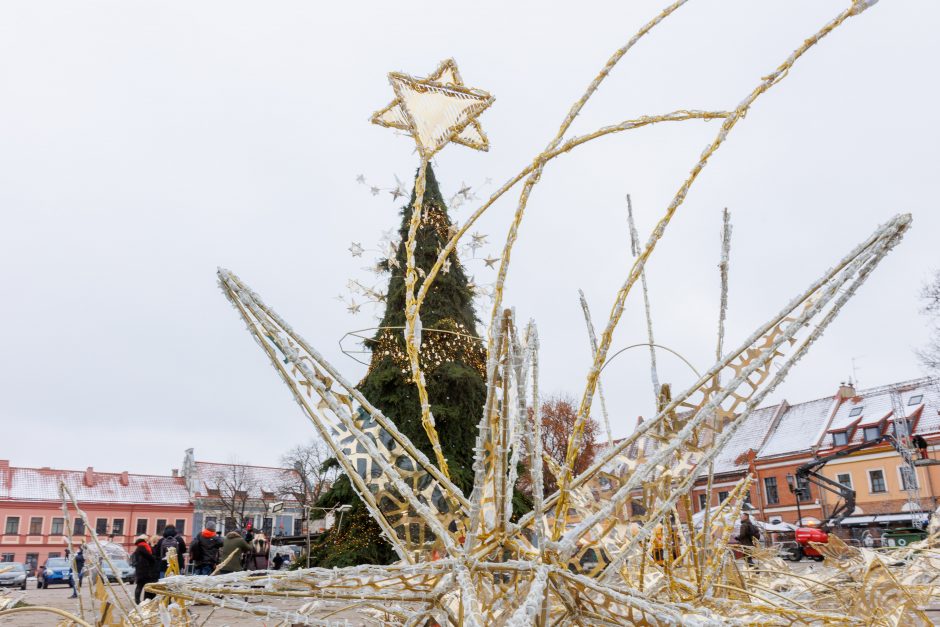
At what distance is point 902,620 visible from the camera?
2035mm

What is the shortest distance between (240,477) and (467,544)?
45.2 meters

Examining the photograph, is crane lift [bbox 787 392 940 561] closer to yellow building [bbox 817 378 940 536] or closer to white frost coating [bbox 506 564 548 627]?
yellow building [bbox 817 378 940 536]

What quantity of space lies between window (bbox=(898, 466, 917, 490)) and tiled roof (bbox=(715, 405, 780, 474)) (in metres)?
5.91

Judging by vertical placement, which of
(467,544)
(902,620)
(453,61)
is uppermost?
(453,61)

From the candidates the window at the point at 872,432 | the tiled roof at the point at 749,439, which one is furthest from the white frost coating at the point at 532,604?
the tiled roof at the point at 749,439

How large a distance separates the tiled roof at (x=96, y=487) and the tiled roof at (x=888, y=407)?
34305 millimetres

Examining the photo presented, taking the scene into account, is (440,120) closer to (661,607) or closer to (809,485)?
(661,607)

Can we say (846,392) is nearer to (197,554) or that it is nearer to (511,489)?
(197,554)

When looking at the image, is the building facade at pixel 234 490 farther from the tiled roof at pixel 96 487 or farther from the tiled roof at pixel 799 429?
the tiled roof at pixel 799 429

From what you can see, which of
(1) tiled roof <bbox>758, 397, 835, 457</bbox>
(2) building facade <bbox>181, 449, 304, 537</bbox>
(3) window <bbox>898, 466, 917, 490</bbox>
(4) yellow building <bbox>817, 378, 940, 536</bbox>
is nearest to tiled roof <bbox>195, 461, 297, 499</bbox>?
(2) building facade <bbox>181, 449, 304, 537</bbox>

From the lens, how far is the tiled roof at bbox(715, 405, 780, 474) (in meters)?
30.0

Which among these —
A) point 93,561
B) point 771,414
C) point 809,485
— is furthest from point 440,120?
point 771,414

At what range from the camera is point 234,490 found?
4194 cm

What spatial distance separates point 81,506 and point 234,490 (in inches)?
310
